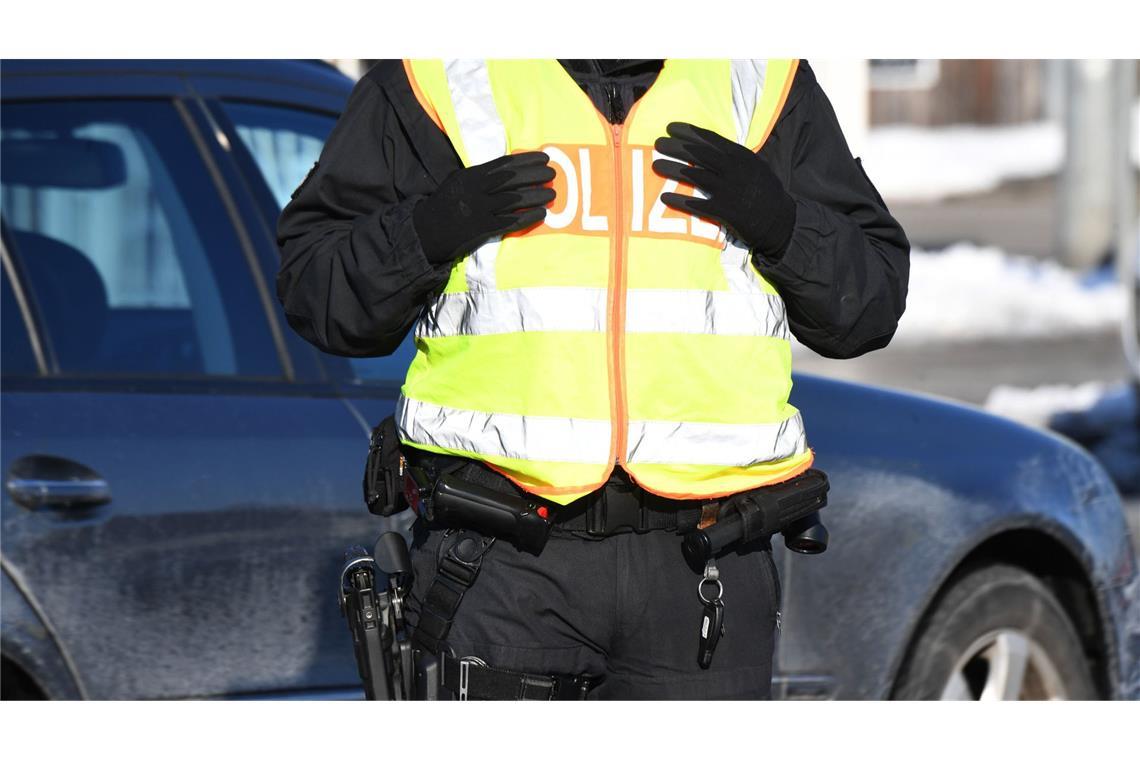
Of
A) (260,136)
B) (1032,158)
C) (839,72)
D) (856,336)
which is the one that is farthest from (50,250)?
(1032,158)

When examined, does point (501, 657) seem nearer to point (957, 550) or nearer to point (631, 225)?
point (631, 225)

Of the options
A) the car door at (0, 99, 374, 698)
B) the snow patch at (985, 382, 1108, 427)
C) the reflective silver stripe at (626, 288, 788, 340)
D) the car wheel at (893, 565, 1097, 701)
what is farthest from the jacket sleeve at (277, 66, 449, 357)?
the snow patch at (985, 382, 1108, 427)

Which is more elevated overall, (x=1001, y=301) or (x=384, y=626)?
(x=384, y=626)

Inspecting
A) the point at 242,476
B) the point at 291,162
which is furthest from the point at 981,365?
the point at 242,476

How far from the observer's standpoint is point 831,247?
2301 millimetres

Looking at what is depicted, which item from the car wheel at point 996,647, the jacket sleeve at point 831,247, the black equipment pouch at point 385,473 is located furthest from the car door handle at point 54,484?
the car wheel at point 996,647

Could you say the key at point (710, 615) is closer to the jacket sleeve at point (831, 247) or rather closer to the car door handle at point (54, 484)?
the jacket sleeve at point (831, 247)

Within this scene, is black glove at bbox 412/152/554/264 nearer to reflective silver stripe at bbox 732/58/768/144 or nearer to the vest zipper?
the vest zipper

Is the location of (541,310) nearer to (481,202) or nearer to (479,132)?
(481,202)

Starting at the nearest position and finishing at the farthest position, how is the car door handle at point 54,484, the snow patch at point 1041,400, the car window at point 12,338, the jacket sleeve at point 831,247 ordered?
1. the jacket sleeve at point 831,247
2. the car door handle at point 54,484
3. the car window at point 12,338
4. the snow patch at point 1041,400

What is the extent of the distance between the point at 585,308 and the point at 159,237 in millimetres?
1746

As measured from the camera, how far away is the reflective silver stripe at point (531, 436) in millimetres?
2225

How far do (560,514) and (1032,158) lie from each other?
20328mm

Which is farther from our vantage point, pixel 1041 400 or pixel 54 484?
pixel 1041 400
